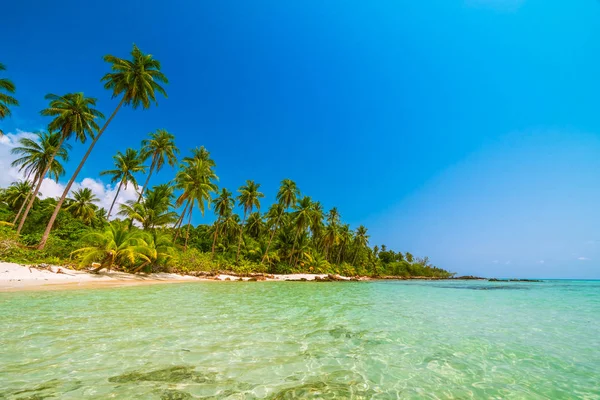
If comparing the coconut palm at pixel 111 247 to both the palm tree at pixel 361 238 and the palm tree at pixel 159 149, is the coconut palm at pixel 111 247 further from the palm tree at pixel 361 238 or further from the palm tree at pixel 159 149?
the palm tree at pixel 361 238

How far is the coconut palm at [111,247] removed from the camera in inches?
715

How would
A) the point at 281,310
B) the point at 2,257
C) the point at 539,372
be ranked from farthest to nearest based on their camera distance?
the point at 2,257 → the point at 281,310 → the point at 539,372

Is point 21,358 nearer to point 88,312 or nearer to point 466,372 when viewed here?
point 88,312

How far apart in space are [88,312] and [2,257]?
49.7 ft

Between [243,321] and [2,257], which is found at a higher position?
[2,257]

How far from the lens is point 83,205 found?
37.7 metres

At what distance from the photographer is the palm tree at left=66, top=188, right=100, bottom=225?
37.2 metres

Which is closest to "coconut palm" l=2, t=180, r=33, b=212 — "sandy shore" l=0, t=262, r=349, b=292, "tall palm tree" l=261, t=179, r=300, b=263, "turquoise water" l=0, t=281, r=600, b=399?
"sandy shore" l=0, t=262, r=349, b=292

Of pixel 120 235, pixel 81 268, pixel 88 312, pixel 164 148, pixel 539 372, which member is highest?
pixel 164 148

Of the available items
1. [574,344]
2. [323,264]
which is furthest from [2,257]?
[323,264]

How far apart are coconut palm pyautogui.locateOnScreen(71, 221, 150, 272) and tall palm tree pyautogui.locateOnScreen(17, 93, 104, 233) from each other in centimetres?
886

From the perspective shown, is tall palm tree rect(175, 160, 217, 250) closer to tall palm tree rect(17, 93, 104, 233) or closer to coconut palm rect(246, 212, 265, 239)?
tall palm tree rect(17, 93, 104, 233)

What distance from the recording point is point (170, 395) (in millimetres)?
3102

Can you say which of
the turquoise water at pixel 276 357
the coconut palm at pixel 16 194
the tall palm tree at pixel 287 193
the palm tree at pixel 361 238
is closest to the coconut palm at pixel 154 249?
the turquoise water at pixel 276 357
